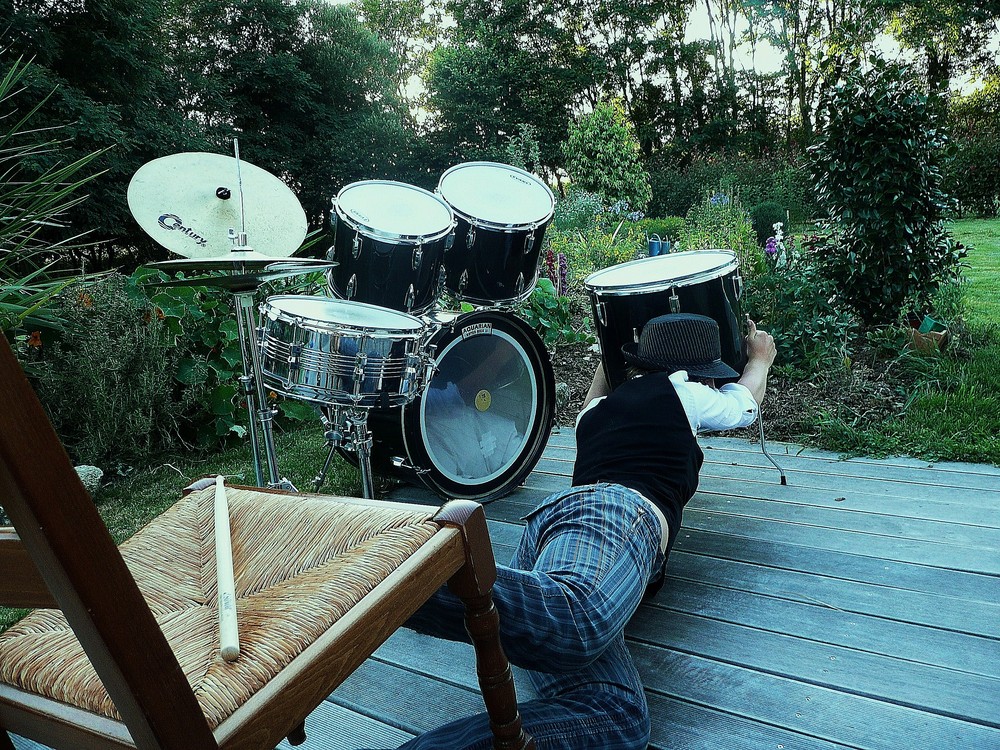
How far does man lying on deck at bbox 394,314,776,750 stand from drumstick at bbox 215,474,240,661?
35cm

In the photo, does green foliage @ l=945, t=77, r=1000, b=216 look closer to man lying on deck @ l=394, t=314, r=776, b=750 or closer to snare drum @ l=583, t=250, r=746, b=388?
snare drum @ l=583, t=250, r=746, b=388

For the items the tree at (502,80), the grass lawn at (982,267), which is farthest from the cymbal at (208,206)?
the tree at (502,80)

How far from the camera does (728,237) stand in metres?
5.04

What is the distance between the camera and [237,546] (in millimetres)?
1155

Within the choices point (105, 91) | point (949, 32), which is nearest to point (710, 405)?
point (105, 91)

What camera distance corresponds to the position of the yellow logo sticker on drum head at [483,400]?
275 centimetres

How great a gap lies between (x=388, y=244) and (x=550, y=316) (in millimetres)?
1864

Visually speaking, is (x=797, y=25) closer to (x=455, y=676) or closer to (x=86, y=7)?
(x=86, y=7)

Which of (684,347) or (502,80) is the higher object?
(502,80)

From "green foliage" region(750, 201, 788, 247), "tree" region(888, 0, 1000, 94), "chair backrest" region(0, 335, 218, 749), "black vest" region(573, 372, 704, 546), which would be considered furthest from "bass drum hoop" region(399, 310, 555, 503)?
"tree" region(888, 0, 1000, 94)

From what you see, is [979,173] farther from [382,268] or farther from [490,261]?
[382,268]

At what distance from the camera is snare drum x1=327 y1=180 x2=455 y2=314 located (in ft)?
7.70

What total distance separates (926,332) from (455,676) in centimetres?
305

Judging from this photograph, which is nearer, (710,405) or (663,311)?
(710,405)
